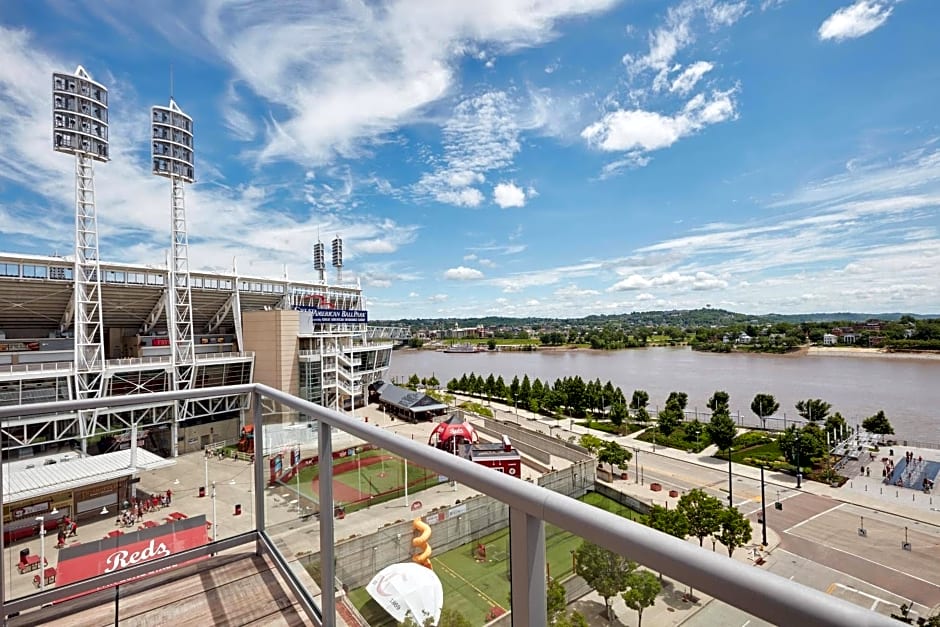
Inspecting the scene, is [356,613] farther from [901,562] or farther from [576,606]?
[901,562]

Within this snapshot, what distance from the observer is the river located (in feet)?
96.1

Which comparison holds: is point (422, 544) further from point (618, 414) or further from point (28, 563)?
point (618, 414)

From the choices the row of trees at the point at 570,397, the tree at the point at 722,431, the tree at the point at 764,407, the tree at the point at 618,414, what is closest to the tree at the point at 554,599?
the tree at the point at 722,431

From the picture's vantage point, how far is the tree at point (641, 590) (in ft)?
2.49

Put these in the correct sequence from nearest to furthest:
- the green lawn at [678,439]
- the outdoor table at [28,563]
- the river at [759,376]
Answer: the outdoor table at [28,563] < the green lawn at [678,439] < the river at [759,376]

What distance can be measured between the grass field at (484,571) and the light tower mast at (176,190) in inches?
896

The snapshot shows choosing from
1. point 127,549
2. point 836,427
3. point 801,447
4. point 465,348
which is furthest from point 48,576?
point 465,348

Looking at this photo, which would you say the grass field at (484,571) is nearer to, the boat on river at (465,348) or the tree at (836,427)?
the tree at (836,427)

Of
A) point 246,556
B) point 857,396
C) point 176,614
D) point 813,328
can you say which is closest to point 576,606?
point 176,614

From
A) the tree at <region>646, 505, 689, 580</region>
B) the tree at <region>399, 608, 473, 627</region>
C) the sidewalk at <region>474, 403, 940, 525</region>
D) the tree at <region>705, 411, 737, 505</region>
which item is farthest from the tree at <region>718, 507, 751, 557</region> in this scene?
the tree at <region>399, 608, 473, 627</region>

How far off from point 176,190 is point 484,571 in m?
24.3

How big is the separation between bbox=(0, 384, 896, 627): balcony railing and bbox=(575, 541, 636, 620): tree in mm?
76

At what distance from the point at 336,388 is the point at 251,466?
1016 inches

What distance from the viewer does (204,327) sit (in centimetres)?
2645
